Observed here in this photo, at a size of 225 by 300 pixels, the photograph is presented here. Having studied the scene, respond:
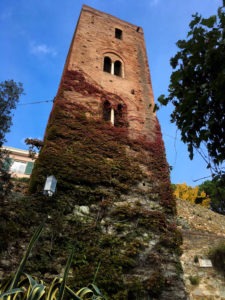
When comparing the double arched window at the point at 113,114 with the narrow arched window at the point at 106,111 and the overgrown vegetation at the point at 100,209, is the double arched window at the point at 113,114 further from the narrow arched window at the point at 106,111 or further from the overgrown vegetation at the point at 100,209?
the overgrown vegetation at the point at 100,209

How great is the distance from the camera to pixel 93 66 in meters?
10.2

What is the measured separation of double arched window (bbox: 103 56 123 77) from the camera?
437 inches

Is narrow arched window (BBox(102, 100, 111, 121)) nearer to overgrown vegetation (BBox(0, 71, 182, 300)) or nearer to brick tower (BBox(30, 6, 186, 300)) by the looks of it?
brick tower (BBox(30, 6, 186, 300))

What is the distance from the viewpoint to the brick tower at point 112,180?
5.54 meters

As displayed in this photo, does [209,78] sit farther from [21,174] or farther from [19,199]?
[21,174]

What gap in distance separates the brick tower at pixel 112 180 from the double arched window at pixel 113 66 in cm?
17

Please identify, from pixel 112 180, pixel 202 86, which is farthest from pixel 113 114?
pixel 202 86

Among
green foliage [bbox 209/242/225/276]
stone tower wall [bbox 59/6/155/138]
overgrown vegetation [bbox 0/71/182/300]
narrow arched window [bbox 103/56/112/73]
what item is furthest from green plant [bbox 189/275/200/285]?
narrow arched window [bbox 103/56/112/73]

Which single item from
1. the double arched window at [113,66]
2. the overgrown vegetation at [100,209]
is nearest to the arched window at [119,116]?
the overgrown vegetation at [100,209]

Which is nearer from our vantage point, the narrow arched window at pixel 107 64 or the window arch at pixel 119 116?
the window arch at pixel 119 116

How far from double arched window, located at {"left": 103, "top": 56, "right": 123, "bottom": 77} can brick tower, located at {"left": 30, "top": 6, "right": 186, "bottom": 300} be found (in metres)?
0.17

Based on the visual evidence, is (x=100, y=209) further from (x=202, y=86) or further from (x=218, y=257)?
(x=218, y=257)

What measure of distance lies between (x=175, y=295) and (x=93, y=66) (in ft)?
25.8

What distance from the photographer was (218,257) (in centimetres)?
1026
